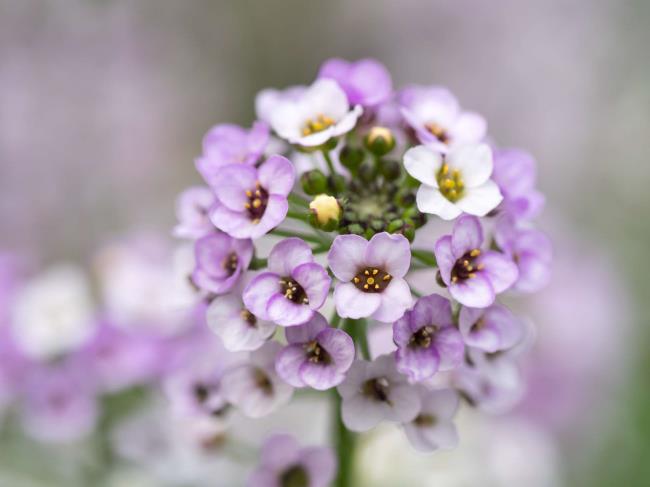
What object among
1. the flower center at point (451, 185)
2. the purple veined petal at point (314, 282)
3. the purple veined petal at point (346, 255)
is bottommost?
the purple veined petal at point (314, 282)

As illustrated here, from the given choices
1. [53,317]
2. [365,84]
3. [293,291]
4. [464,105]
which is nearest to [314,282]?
[293,291]

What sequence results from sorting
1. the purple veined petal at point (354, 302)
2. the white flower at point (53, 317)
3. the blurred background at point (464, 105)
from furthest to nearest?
the blurred background at point (464, 105), the white flower at point (53, 317), the purple veined petal at point (354, 302)

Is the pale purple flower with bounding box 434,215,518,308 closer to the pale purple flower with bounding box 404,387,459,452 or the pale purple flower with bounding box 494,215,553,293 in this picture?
the pale purple flower with bounding box 494,215,553,293

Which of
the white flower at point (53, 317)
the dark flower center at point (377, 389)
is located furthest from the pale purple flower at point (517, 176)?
the white flower at point (53, 317)

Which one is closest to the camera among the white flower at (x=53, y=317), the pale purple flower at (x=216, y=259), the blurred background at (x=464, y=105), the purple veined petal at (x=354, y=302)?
the purple veined petal at (x=354, y=302)

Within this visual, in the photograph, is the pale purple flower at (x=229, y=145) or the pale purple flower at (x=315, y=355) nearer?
the pale purple flower at (x=315, y=355)

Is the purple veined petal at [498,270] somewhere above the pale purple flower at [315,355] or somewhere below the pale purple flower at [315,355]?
above

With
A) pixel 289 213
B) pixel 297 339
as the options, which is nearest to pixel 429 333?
pixel 297 339

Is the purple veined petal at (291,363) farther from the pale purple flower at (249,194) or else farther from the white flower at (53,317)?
the white flower at (53,317)
